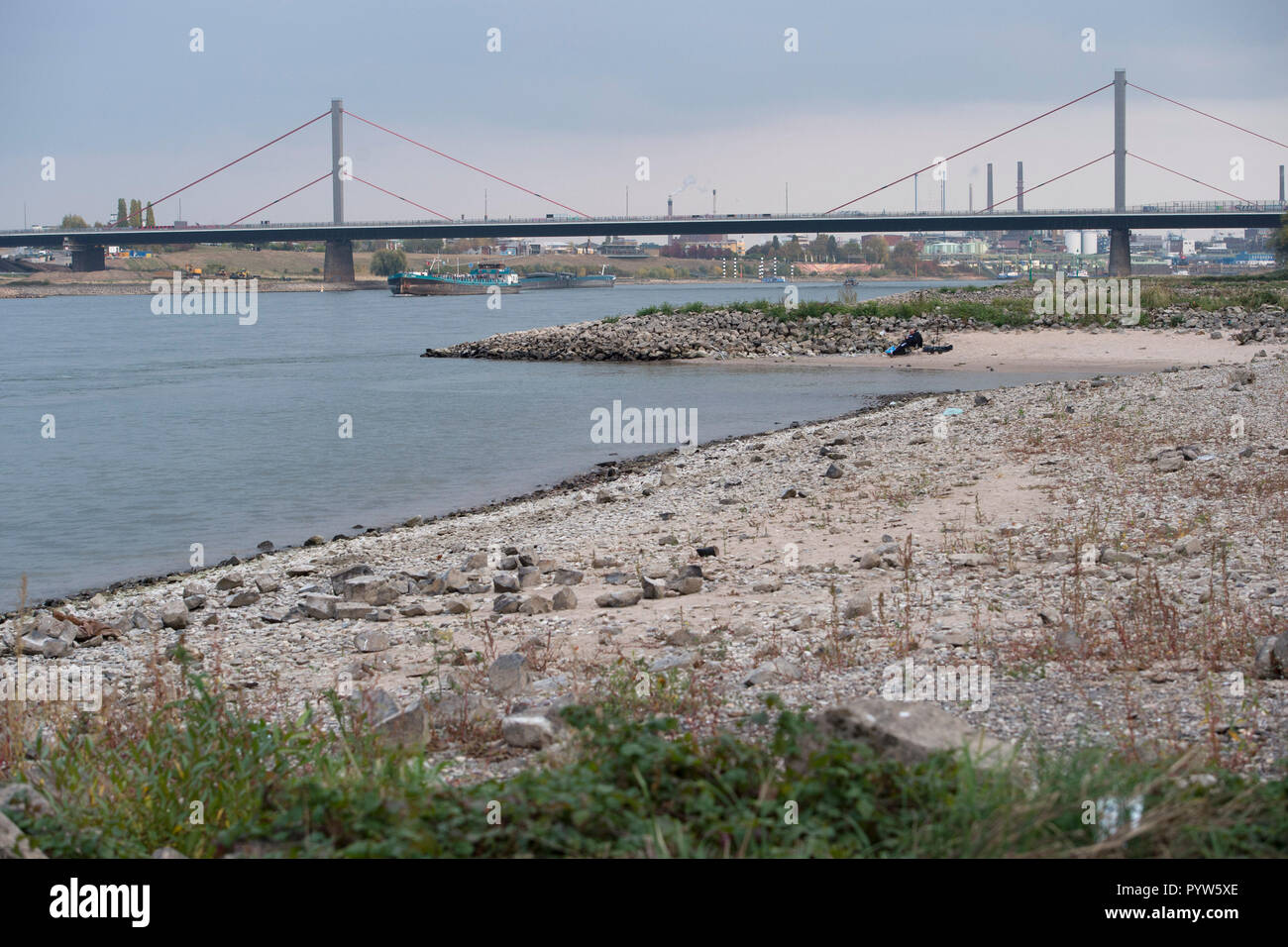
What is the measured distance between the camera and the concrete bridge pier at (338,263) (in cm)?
10694

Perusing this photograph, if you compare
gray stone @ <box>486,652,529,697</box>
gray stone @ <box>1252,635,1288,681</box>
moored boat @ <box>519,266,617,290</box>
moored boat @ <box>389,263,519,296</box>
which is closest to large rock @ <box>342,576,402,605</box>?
gray stone @ <box>486,652,529,697</box>

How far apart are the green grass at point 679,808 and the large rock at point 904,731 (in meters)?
0.09

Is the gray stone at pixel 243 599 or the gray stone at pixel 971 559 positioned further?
the gray stone at pixel 243 599

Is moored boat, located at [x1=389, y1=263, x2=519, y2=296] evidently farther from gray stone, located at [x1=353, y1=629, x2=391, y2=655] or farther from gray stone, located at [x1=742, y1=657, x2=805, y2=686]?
gray stone, located at [x1=742, y1=657, x2=805, y2=686]

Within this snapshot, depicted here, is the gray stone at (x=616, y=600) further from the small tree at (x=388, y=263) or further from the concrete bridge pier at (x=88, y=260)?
the small tree at (x=388, y=263)

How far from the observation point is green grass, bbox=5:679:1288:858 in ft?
10.3

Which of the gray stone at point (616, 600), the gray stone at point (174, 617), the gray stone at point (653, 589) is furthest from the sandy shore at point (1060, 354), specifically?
the gray stone at point (174, 617)

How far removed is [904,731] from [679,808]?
2.64 feet

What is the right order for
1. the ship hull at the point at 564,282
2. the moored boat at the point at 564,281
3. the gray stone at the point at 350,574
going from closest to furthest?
the gray stone at the point at 350,574
the ship hull at the point at 564,282
the moored boat at the point at 564,281

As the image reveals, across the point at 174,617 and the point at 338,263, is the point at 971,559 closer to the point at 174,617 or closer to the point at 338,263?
the point at 174,617

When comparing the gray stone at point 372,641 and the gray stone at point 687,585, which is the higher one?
the gray stone at point 687,585

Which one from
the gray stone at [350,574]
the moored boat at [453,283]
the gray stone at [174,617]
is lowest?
the gray stone at [174,617]
